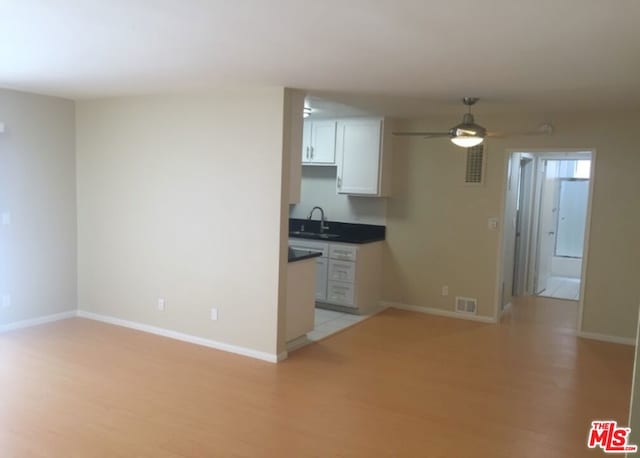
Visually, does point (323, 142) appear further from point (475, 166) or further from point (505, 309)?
point (505, 309)

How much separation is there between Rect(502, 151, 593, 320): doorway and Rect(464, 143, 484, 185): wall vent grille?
1.03ft

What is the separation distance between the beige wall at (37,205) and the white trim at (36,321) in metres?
0.04

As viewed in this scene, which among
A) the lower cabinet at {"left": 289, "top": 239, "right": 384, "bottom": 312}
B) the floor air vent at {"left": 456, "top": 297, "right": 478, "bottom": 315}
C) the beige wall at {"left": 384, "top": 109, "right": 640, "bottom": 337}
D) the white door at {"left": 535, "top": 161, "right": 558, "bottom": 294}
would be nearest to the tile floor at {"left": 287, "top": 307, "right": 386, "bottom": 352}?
the lower cabinet at {"left": 289, "top": 239, "right": 384, "bottom": 312}

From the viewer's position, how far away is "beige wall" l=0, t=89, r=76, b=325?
16.4 feet

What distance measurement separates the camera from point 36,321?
17.5 feet

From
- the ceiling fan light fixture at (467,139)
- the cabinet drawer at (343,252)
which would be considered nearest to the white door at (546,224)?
the cabinet drawer at (343,252)

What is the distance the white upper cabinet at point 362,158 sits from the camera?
6.20 m

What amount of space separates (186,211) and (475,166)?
3.32 m

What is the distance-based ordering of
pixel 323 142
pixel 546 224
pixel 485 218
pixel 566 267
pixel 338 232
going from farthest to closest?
pixel 566 267 < pixel 546 224 < pixel 338 232 < pixel 323 142 < pixel 485 218

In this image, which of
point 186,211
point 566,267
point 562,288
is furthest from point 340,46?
point 566,267

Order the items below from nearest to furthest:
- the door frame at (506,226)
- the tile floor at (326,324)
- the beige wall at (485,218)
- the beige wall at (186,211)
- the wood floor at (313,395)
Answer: the wood floor at (313,395) < the beige wall at (186,211) < the tile floor at (326,324) < the beige wall at (485,218) < the door frame at (506,226)

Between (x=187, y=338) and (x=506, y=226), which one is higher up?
(x=506, y=226)

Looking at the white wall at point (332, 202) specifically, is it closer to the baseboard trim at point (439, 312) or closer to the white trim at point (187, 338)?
the baseboard trim at point (439, 312)

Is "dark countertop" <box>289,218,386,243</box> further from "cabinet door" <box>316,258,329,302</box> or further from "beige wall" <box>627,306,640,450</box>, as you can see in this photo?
"beige wall" <box>627,306,640,450</box>
